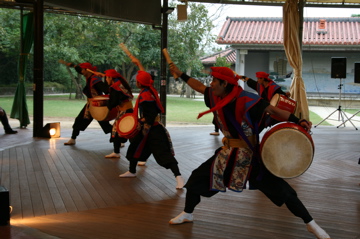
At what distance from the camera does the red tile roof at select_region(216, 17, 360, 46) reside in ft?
42.7

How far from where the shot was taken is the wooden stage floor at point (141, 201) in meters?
3.34

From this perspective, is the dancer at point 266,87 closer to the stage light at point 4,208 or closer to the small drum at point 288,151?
the small drum at point 288,151

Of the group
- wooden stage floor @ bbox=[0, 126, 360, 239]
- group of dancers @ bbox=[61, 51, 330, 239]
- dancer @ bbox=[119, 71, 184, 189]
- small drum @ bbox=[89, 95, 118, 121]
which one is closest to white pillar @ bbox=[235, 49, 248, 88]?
wooden stage floor @ bbox=[0, 126, 360, 239]

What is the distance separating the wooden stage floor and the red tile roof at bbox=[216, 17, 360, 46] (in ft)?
22.0

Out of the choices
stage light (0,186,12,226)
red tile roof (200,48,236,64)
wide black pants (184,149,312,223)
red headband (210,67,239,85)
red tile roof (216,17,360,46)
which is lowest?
stage light (0,186,12,226)

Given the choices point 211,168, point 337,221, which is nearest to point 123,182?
point 211,168

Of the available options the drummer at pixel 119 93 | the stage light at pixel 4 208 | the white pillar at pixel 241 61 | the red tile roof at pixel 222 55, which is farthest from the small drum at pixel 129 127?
the red tile roof at pixel 222 55

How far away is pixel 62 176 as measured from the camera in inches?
205

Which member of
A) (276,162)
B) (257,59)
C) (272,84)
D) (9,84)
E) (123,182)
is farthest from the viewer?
(9,84)

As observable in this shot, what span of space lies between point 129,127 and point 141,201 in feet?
3.56

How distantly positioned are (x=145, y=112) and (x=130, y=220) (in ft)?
5.49

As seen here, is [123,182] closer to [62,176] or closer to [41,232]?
[62,176]

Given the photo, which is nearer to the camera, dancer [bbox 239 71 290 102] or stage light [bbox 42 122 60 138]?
dancer [bbox 239 71 290 102]

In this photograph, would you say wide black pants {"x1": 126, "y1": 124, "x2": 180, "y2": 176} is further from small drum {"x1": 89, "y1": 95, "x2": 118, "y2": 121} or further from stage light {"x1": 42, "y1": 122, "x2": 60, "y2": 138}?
stage light {"x1": 42, "y1": 122, "x2": 60, "y2": 138}
